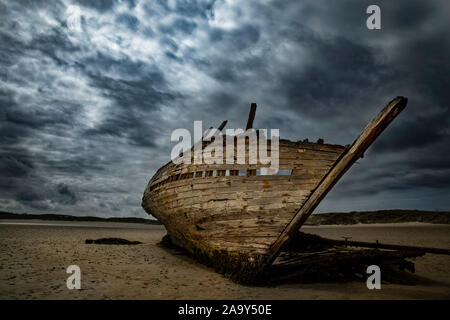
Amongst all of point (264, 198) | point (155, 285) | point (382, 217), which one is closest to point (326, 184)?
point (264, 198)

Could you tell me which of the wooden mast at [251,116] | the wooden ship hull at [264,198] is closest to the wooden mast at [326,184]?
the wooden ship hull at [264,198]

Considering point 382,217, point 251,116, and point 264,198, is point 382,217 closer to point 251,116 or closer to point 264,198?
point 251,116

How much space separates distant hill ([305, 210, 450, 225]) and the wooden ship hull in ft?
119

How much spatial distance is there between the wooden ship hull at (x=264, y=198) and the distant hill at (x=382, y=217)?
3622cm

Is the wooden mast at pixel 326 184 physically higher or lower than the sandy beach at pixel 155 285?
higher

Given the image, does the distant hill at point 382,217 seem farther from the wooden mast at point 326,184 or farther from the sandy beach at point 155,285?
the wooden mast at point 326,184

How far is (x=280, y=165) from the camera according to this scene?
564 centimetres

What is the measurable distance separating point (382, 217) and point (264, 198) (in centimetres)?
4256

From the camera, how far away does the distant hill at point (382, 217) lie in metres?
34.2

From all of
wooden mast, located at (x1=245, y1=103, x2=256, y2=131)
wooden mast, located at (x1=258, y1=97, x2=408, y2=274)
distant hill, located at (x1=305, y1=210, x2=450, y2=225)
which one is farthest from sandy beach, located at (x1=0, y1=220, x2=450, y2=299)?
distant hill, located at (x1=305, y1=210, x2=450, y2=225)

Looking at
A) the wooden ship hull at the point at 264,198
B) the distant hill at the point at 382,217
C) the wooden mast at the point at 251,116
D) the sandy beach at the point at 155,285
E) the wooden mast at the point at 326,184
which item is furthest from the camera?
the distant hill at the point at 382,217
